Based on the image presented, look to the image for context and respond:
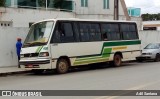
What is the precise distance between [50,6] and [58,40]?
14234mm

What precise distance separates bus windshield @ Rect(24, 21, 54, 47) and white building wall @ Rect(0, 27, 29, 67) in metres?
2.66

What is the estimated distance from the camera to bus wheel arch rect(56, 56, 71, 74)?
1834 centimetres

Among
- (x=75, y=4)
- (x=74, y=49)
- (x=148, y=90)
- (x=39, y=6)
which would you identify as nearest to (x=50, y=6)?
(x=39, y=6)

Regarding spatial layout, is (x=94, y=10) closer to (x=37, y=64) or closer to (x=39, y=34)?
(x=39, y=34)

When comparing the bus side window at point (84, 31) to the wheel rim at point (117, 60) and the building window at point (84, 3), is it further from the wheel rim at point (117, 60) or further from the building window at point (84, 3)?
the building window at point (84, 3)

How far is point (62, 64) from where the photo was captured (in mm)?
18516

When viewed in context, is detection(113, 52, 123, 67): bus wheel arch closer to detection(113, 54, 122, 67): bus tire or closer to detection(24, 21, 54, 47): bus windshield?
detection(113, 54, 122, 67): bus tire

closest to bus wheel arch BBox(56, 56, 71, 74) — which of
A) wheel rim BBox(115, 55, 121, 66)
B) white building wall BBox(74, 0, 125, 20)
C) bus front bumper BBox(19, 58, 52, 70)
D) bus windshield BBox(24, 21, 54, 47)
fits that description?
bus front bumper BBox(19, 58, 52, 70)

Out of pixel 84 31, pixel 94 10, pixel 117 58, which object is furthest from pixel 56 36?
pixel 94 10

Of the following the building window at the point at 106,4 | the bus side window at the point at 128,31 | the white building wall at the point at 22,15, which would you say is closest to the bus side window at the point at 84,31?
the bus side window at the point at 128,31

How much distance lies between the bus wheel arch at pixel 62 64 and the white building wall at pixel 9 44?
4060mm

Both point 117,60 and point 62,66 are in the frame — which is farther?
point 117,60

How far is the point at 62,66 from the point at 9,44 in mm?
4299

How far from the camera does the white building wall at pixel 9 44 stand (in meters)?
21.0
